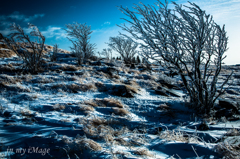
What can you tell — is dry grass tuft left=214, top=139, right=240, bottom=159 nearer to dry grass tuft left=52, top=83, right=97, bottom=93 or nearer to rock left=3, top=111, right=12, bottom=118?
rock left=3, top=111, right=12, bottom=118

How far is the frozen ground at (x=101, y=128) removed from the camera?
189 cm

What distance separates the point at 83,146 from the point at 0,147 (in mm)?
1142

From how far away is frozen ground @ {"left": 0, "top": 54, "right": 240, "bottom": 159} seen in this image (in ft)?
6.20

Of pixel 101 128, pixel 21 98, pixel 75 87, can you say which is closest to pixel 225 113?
pixel 101 128

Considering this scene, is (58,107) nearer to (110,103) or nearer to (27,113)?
(27,113)

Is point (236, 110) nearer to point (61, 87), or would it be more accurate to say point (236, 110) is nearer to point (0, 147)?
point (0, 147)

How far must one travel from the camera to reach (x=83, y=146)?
1.94 meters

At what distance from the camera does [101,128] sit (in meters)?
2.64

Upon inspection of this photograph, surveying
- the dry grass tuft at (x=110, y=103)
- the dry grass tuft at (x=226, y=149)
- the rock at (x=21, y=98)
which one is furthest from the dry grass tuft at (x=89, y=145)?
the rock at (x=21, y=98)

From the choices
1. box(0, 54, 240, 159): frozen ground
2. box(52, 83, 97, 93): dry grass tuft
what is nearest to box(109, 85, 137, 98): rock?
box(0, 54, 240, 159): frozen ground

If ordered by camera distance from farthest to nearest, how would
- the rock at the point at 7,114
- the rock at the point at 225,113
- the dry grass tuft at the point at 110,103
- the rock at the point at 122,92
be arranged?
1. the rock at the point at 122,92
2. the dry grass tuft at the point at 110,103
3. the rock at the point at 225,113
4. the rock at the point at 7,114

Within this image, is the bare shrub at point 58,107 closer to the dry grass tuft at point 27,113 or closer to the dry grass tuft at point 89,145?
the dry grass tuft at point 27,113

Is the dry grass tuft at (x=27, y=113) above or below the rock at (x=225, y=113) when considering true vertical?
above

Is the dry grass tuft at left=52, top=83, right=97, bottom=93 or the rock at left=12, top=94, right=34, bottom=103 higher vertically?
the dry grass tuft at left=52, top=83, right=97, bottom=93
